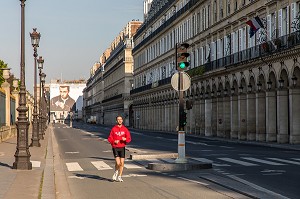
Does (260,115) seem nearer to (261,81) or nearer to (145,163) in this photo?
(261,81)

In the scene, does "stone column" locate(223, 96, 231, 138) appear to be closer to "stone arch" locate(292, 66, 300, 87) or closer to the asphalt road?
"stone arch" locate(292, 66, 300, 87)

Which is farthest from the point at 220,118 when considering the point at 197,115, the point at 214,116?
the point at 197,115

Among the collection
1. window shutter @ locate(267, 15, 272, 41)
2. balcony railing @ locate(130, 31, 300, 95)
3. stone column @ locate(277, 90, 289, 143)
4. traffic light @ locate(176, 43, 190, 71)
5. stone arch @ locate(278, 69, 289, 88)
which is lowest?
stone column @ locate(277, 90, 289, 143)

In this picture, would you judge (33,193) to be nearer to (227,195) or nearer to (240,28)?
(227,195)

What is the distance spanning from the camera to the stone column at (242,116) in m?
56.8

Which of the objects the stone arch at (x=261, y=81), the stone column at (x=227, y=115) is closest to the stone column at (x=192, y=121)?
the stone column at (x=227, y=115)

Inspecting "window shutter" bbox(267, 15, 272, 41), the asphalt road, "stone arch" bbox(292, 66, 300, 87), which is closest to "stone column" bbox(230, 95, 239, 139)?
"window shutter" bbox(267, 15, 272, 41)

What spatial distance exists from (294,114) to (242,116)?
11281mm

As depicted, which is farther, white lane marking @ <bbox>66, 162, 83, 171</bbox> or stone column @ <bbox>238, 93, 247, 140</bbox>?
stone column @ <bbox>238, 93, 247, 140</bbox>

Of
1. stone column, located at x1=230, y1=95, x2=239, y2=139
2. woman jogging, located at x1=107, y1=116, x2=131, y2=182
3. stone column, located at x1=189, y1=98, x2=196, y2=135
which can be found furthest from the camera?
stone column, located at x1=189, y1=98, x2=196, y2=135

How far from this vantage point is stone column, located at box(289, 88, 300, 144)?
149 feet

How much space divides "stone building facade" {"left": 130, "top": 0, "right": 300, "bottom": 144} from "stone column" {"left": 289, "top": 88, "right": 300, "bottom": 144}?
0.03 metres

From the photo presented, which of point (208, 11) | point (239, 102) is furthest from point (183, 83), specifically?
point (208, 11)

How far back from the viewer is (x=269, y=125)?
50250 mm
